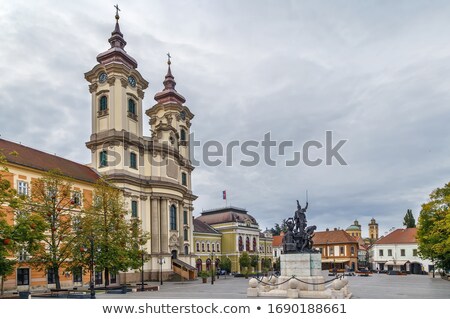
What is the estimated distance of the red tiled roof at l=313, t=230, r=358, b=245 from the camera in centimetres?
9208

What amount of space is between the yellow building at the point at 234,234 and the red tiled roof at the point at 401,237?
85.2 ft

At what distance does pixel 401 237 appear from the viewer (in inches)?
3241

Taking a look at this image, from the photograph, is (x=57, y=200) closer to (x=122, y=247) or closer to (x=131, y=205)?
(x=122, y=247)

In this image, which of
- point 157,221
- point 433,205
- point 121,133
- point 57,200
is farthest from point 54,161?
point 433,205

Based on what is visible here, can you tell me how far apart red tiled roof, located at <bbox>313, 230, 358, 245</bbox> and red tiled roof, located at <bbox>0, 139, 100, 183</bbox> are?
5720 cm

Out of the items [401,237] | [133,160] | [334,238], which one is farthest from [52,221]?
[334,238]

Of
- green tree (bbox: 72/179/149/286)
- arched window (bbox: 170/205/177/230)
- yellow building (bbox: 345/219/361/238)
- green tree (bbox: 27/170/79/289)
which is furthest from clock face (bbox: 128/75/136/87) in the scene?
yellow building (bbox: 345/219/361/238)

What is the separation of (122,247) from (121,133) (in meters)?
20.9

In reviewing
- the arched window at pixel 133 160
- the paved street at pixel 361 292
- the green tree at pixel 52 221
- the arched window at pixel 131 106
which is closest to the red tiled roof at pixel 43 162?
the arched window at pixel 133 160

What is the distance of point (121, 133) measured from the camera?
54156 millimetres

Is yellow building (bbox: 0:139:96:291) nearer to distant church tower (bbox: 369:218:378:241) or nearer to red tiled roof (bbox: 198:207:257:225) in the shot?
red tiled roof (bbox: 198:207:257:225)

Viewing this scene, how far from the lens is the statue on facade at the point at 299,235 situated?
26.5m

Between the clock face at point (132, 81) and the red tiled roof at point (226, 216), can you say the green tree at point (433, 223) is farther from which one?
the red tiled roof at point (226, 216)

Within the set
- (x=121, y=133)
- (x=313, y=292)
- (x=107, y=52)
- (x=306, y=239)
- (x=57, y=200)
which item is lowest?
(x=313, y=292)
